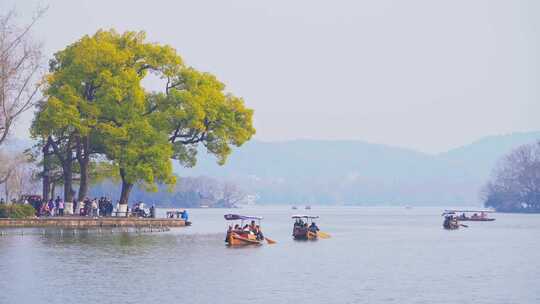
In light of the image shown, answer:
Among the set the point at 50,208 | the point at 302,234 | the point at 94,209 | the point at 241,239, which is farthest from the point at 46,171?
the point at 241,239

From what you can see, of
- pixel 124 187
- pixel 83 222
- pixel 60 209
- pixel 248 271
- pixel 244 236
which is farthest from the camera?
pixel 124 187

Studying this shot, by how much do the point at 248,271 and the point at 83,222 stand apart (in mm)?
35072

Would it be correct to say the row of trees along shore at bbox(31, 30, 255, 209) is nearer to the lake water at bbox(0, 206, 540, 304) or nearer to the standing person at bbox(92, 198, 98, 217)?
the standing person at bbox(92, 198, 98, 217)

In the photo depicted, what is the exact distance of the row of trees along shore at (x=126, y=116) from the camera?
8925 centimetres

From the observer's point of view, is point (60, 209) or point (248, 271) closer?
point (248, 271)

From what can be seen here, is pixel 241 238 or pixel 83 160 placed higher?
pixel 83 160

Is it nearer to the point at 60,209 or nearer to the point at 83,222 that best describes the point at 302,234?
the point at 83,222

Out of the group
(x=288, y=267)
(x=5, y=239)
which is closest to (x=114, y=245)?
(x=5, y=239)

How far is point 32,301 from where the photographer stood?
132 ft

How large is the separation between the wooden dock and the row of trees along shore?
3.17 m

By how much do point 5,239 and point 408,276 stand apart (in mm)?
32289

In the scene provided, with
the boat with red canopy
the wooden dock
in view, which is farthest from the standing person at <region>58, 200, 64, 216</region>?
the boat with red canopy

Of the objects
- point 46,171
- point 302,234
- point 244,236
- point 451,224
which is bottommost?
point 244,236

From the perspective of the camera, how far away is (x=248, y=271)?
55.1m
